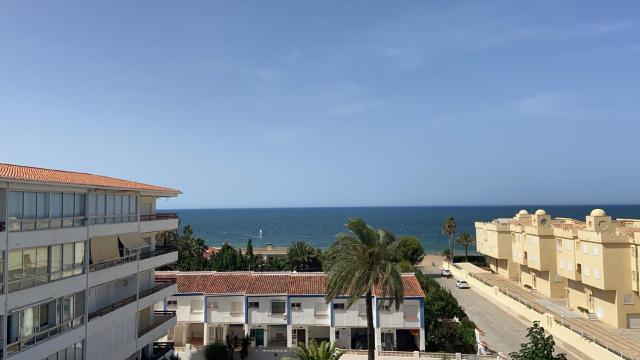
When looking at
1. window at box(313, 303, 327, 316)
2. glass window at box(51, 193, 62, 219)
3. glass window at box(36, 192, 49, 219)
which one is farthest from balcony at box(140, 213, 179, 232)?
window at box(313, 303, 327, 316)

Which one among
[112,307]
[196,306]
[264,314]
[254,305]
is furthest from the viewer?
[196,306]

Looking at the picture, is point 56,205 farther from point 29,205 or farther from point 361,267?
point 361,267

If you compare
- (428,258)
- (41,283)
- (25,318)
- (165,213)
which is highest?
(165,213)

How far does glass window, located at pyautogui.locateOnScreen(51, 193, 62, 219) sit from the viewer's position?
22531 mm

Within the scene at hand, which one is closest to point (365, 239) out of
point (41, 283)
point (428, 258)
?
point (41, 283)

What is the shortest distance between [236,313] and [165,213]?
12091 millimetres

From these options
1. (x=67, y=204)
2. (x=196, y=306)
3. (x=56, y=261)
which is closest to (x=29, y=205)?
(x=67, y=204)

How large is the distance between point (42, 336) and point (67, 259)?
3543 millimetres

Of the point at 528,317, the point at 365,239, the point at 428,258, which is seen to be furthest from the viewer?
the point at 428,258

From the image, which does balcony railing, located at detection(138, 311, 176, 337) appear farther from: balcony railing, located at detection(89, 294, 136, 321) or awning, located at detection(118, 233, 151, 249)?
awning, located at detection(118, 233, 151, 249)

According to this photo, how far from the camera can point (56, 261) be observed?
22719 mm

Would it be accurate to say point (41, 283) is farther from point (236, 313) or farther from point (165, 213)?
point (236, 313)

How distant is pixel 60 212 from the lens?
76.0ft

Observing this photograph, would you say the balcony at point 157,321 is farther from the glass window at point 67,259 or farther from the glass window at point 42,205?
the glass window at point 42,205
